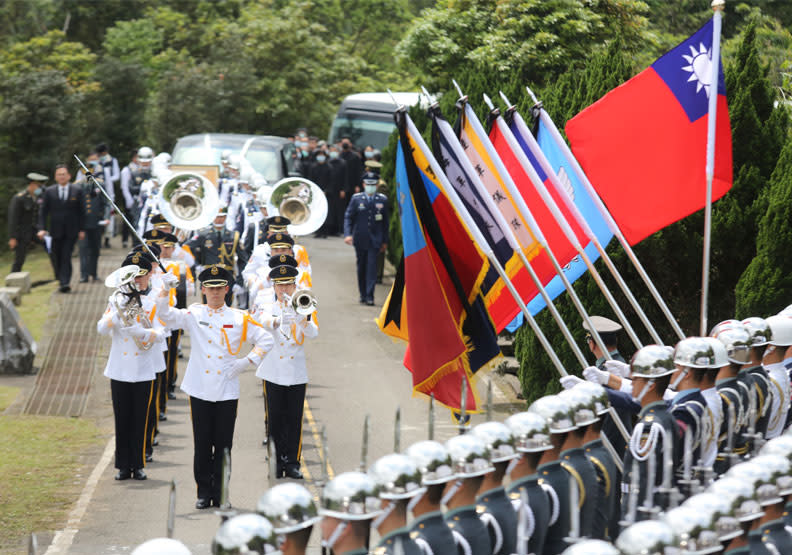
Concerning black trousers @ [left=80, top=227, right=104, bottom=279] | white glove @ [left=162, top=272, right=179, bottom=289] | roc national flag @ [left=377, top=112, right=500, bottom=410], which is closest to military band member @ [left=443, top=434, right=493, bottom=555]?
roc national flag @ [left=377, top=112, right=500, bottom=410]

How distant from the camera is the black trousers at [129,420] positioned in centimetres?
1038

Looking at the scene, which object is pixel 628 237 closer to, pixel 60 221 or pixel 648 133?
pixel 648 133

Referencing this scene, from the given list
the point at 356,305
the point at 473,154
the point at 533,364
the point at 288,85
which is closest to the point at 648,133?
the point at 473,154

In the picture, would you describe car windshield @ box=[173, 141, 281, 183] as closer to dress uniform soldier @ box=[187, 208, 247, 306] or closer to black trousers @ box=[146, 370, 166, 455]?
dress uniform soldier @ box=[187, 208, 247, 306]

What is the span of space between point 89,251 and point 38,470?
950 cm

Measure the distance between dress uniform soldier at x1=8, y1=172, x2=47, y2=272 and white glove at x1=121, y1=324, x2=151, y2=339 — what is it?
1026cm

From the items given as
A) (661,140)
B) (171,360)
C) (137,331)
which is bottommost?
(171,360)

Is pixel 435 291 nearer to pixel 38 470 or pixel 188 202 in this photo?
pixel 38 470

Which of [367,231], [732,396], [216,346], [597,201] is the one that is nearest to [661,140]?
[597,201]

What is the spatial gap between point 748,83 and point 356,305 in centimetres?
962

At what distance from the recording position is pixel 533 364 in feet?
39.3

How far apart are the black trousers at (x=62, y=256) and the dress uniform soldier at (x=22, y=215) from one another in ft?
2.97

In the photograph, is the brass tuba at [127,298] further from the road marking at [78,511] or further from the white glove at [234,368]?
the road marking at [78,511]

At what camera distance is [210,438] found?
9.65 m
